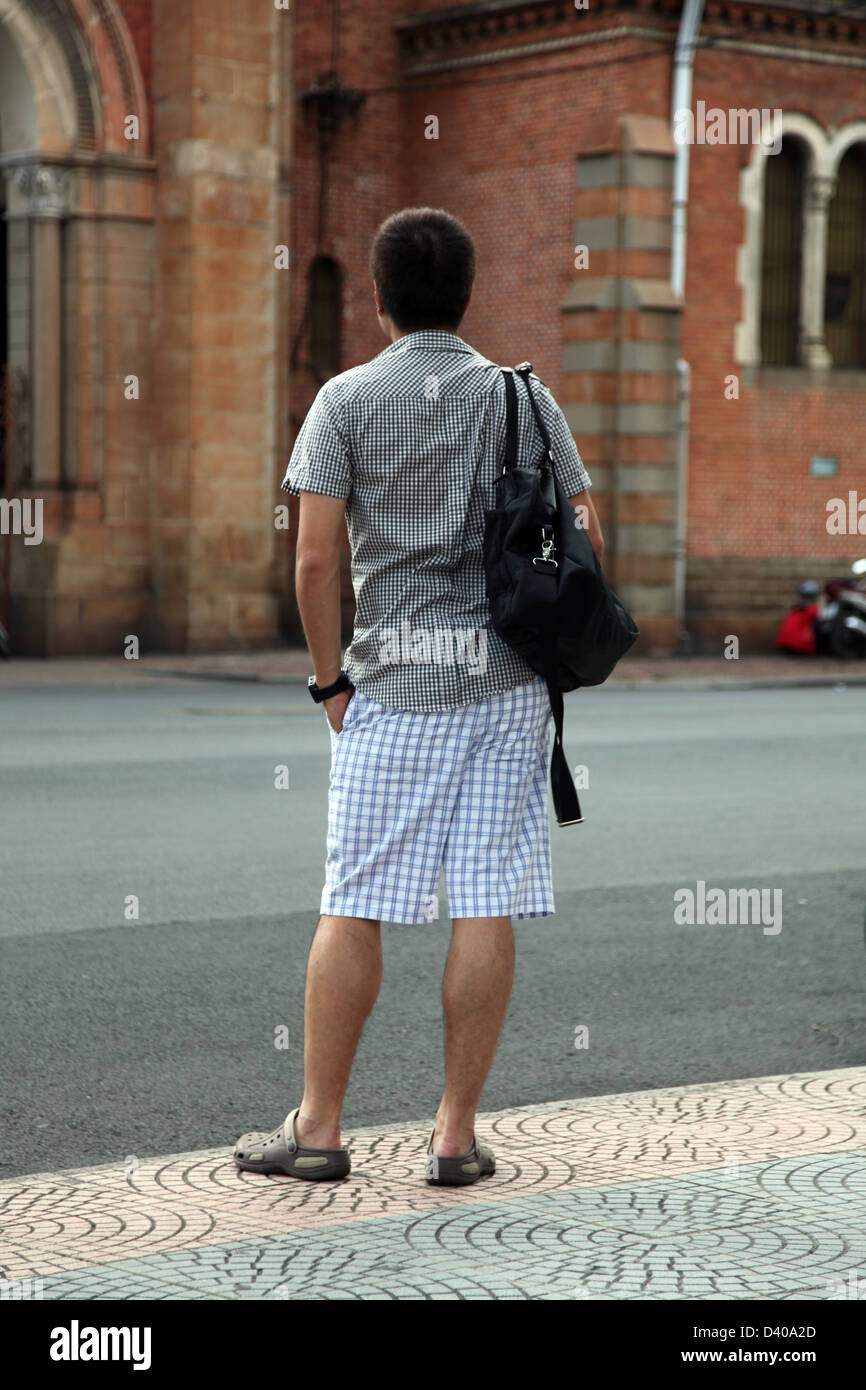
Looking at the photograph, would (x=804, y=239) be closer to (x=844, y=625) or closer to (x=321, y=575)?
(x=844, y=625)

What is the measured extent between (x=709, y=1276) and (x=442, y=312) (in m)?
2.05

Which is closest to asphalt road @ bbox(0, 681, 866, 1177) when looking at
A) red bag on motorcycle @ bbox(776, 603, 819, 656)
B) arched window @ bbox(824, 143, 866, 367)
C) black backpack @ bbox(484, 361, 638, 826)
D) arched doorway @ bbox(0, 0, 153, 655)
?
black backpack @ bbox(484, 361, 638, 826)

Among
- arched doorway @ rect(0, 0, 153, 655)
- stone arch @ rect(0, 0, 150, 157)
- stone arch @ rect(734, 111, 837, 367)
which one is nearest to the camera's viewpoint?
stone arch @ rect(0, 0, 150, 157)

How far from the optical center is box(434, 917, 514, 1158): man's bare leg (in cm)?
414

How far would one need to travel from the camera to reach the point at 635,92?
75.1 ft

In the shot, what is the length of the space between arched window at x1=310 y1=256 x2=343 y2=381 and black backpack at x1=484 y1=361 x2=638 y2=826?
21362 millimetres

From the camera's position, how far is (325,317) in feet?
83.6

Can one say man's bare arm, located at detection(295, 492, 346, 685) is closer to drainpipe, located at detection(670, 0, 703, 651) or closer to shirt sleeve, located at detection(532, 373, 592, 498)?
shirt sleeve, located at detection(532, 373, 592, 498)

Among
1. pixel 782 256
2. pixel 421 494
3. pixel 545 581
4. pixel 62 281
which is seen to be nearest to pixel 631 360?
pixel 782 256

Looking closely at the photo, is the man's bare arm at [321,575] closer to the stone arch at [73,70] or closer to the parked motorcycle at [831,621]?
the stone arch at [73,70]

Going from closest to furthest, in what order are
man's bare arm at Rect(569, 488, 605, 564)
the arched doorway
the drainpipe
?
man's bare arm at Rect(569, 488, 605, 564)
the arched doorway
the drainpipe

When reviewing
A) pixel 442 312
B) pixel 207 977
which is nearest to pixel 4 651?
pixel 207 977

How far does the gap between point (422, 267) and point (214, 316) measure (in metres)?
19.0

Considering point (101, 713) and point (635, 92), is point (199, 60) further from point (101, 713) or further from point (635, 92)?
point (101, 713)
